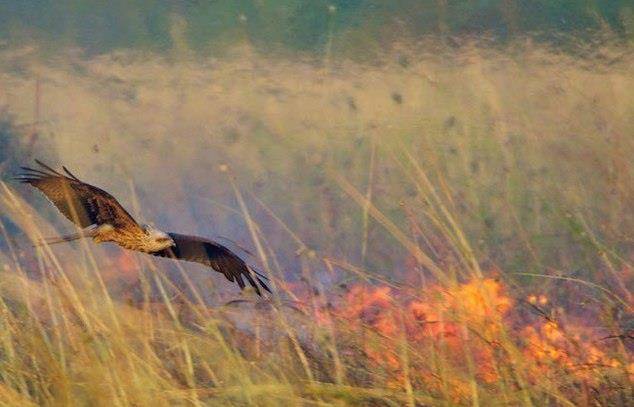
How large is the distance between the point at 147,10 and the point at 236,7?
0.47 m

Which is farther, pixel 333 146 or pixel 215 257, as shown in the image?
pixel 333 146

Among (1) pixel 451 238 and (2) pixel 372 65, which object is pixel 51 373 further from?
(2) pixel 372 65

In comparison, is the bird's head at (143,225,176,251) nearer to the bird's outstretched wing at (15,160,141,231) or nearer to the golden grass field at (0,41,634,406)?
the bird's outstretched wing at (15,160,141,231)

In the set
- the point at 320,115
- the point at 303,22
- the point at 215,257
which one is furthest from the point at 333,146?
the point at 215,257

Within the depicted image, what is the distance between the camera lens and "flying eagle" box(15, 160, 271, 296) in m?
2.88

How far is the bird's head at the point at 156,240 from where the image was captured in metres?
2.90

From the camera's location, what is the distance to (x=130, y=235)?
9.66ft

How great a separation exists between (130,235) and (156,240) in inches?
2.8

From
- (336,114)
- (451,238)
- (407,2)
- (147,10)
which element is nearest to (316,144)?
(336,114)

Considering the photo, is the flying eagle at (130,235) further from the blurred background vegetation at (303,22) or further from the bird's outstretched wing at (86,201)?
the blurred background vegetation at (303,22)

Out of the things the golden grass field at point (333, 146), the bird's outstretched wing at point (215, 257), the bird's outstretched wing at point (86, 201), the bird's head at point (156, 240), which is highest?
the bird's outstretched wing at point (86, 201)

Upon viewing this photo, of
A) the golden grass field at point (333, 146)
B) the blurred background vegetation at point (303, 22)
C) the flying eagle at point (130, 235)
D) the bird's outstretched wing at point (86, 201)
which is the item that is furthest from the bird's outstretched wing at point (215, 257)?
the blurred background vegetation at point (303, 22)

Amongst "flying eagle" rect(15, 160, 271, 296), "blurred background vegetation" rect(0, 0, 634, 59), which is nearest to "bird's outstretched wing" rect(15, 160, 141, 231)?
"flying eagle" rect(15, 160, 271, 296)

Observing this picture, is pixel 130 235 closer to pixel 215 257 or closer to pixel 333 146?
pixel 215 257
